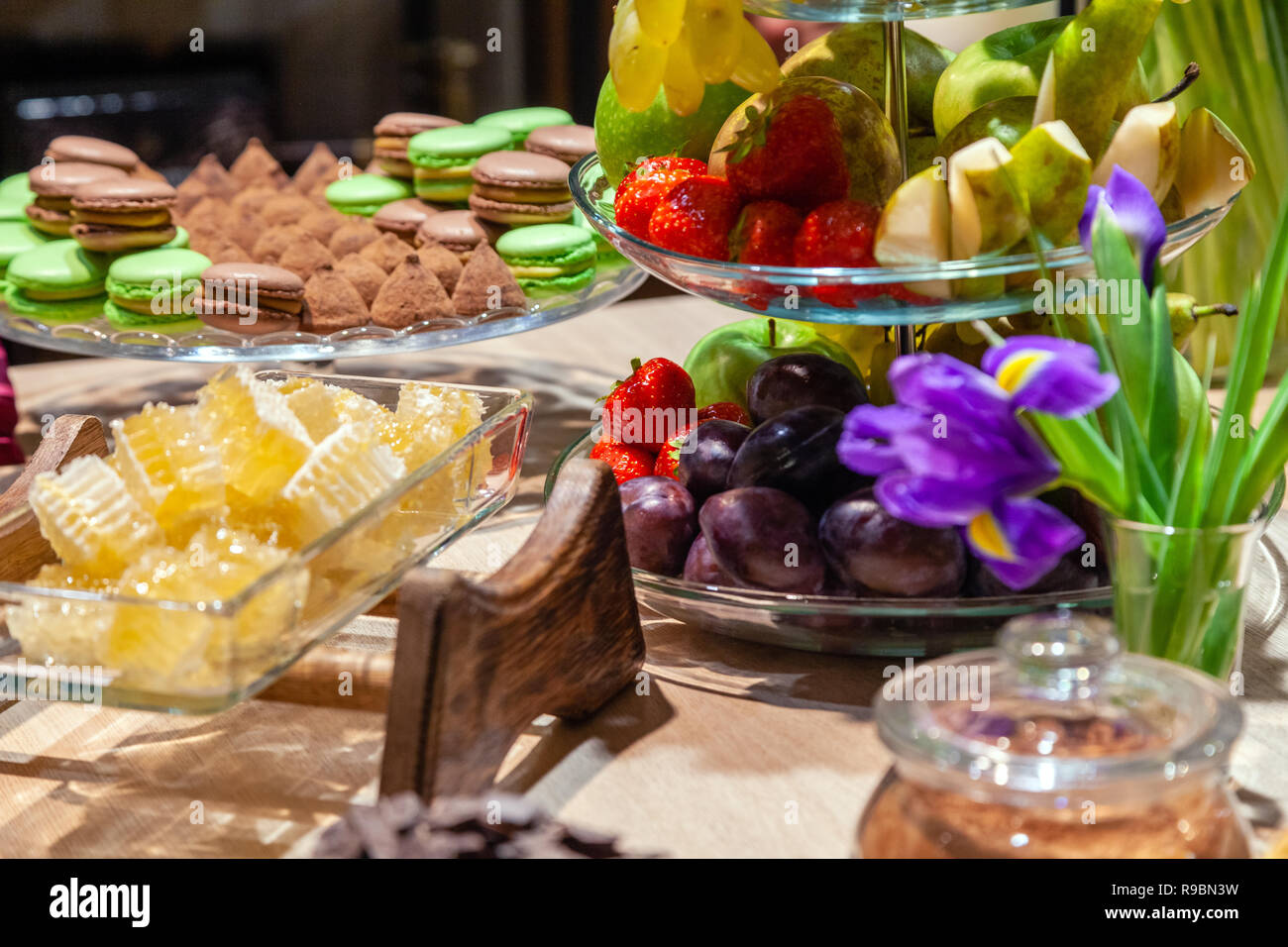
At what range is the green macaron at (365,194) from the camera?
125cm

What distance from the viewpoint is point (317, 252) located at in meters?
1.06

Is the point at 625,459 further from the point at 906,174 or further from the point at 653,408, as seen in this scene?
the point at 906,174

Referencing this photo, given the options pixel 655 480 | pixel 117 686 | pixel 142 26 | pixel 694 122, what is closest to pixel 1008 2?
pixel 694 122

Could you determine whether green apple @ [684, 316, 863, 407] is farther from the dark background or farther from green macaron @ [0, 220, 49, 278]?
the dark background

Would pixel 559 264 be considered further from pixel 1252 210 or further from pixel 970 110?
pixel 1252 210

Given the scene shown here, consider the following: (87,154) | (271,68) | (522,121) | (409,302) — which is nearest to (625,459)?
(409,302)

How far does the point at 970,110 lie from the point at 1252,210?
1.44 feet

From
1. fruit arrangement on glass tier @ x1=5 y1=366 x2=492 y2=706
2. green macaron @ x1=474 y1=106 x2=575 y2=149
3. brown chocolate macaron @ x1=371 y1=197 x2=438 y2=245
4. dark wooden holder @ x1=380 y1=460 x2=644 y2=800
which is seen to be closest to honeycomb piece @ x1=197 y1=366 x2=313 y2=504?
fruit arrangement on glass tier @ x1=5 y1=366 x2=492 y2=706

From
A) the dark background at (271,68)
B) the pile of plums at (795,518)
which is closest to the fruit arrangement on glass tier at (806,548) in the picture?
the pile of plums at (795,518)

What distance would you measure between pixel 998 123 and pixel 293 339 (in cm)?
53

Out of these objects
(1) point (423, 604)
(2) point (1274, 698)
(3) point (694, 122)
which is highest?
(3) point (694, 122)

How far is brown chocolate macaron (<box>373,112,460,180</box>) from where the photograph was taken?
4.16 ft

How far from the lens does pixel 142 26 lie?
8.11 ft

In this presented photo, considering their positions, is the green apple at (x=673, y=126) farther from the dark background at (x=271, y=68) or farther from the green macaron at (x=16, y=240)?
the dark background at (x=271, y=68)
